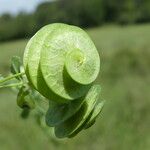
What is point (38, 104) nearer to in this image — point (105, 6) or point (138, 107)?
point (138, 107)

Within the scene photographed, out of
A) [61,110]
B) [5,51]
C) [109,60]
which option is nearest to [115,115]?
[109,60]

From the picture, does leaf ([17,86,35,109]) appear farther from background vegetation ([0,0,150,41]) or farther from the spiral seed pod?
background vegetation ([0,0,150,41])

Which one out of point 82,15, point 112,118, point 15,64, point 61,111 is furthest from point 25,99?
point 82,15

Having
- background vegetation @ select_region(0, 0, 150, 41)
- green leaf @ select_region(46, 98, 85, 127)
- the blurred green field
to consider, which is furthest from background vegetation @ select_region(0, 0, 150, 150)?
background vegetation @ select_region(0, 0, 150, 41)

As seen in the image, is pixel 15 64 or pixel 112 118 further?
pixel 112 118

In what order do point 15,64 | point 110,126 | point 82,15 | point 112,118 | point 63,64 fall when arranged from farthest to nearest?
1. point 82,15
2. point 112,118
3. point 110,126
4. point 15,64
5. point 63,64

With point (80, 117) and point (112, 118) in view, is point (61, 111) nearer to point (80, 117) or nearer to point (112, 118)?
point (80, 117)

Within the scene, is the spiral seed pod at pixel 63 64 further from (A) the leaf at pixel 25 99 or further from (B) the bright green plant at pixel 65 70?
(A) the leaf at pixel 25 99

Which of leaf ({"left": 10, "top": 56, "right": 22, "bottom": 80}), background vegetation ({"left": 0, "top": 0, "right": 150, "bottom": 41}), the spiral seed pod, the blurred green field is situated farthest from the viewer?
background vegetation ({"left": 0, "top": 0, "right": 150, "bottom": 41})
